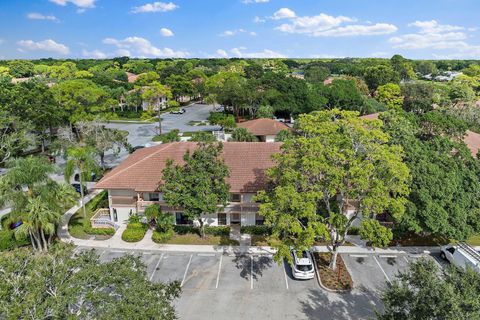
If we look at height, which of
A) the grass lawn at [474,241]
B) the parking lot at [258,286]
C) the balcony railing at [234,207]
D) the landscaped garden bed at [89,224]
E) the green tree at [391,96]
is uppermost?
the green tree at [391,96]

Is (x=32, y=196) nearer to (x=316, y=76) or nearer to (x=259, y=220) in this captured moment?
(x=259, y=220)

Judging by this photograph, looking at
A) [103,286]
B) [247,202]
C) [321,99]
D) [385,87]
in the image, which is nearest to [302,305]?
[247,202]

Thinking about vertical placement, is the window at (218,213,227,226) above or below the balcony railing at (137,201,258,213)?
below

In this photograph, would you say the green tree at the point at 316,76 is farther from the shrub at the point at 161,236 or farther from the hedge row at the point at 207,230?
the shrub at the point at 161,236

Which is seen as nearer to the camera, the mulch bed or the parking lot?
the parking lot

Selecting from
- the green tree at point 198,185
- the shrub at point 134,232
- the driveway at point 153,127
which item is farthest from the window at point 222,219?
the driveway at point 153,127

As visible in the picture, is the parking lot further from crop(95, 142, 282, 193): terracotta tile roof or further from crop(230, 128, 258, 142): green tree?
crop(230, 128, 258, 142): green tree

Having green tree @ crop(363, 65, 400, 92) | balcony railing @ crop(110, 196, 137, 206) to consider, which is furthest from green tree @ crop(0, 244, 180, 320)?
green tree @ crop(363, 65, 400, 92)
